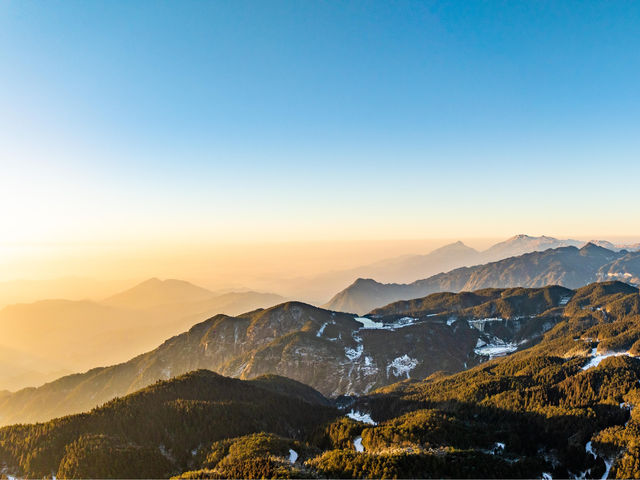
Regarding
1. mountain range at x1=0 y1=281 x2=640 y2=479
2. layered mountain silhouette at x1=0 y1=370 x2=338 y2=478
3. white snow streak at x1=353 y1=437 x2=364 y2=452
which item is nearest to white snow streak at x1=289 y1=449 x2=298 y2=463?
mountain range at x1=0 y1=281 x2=640 y2=479

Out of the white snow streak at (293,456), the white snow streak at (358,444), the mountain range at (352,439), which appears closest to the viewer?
the mountain range at (352,439)

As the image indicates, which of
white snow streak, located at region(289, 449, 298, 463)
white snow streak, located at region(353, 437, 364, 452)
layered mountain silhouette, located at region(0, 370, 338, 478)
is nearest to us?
layered mountain silhouette, located at region(0, 370, 338, 478)

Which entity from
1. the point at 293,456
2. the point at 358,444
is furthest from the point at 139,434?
the point at 358,444

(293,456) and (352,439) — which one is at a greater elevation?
(293,456)

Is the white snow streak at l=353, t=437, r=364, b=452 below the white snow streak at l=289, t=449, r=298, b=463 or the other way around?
below

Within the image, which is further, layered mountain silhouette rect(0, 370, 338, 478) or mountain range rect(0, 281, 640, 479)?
layered mountain silhouette rect(0, 370, 338, 478)

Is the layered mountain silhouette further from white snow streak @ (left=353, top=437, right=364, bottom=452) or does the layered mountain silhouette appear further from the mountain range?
white snow streak @ (left=353, top=437, right=364, bottom=452)

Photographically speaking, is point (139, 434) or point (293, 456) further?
point (139, 434)

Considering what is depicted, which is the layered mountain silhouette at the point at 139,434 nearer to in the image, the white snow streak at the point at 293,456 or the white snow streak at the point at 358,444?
the white snow streak at the point at 293,456

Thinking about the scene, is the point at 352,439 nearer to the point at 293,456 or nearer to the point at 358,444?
the point at 358,444

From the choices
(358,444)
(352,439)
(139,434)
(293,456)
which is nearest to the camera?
(293,456)

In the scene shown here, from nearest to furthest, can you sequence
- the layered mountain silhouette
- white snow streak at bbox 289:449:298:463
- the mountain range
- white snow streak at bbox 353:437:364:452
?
the mountain range, the layered mountain silhouette, white snow streak at bbox 289:449:298:463, white snow streak at bbox 353:437:364:452

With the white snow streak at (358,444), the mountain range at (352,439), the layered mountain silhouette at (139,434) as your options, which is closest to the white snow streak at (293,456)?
the mountain range at (352,439)
